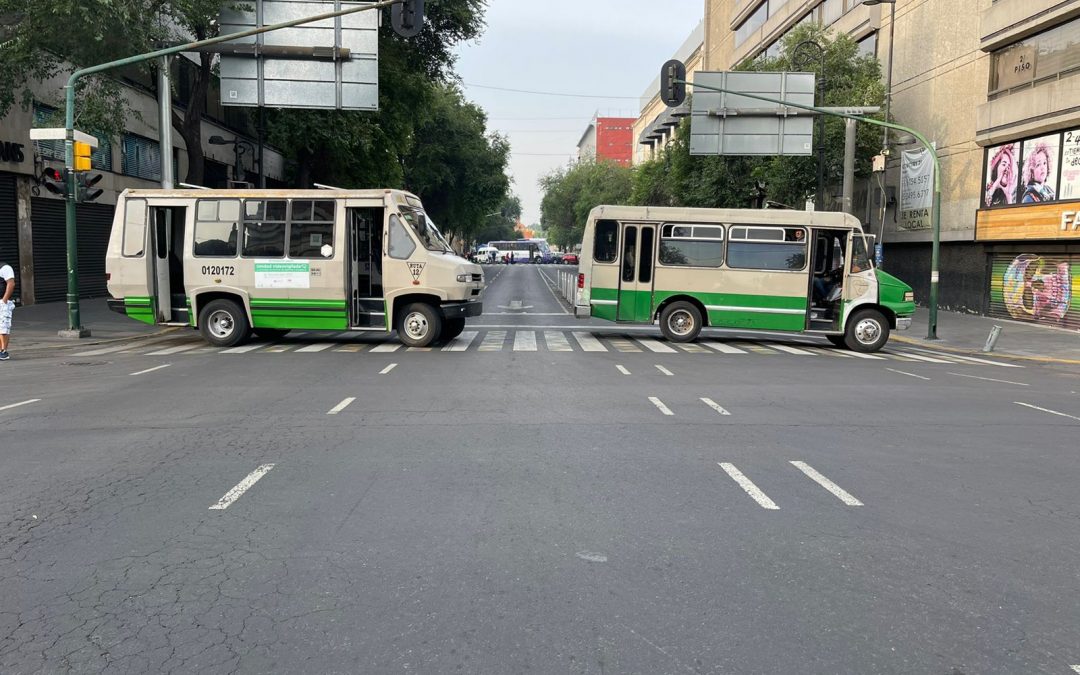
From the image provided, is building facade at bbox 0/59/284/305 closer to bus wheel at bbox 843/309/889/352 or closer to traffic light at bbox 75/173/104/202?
traffic light at bbox 75/173/104/202

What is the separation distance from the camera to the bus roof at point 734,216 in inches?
742

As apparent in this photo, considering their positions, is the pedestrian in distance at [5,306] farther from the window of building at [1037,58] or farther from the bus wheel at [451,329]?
the window of building at [1037,58]

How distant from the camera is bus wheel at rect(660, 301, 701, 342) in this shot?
63.4ft

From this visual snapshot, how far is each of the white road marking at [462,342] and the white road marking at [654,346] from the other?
150 inches

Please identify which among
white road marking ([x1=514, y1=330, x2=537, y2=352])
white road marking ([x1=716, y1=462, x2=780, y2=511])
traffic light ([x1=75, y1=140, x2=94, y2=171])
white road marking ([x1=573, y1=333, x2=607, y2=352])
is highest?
traffic light ([x1=75, y1=140, x2=94, y2=171])

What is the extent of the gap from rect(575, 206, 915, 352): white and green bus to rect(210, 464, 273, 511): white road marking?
13448 mm

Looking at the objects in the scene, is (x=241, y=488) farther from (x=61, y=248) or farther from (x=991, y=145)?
(x=991, y=145)

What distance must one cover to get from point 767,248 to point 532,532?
15109 millimetres

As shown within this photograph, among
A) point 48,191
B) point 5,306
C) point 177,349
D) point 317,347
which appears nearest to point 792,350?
point 317,347

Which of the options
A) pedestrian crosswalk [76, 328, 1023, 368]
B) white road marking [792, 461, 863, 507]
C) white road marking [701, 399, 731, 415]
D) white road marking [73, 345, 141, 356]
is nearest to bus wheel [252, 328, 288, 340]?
pedestrian crosswalk [76, 328, 1023, 368]

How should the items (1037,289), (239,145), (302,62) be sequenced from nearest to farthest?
(302,62), (1037,289), (239,145)

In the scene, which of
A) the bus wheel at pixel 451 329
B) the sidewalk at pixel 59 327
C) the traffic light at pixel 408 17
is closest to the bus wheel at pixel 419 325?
the bus wheel at pixel 451 329

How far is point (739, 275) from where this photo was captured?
62.5 feet

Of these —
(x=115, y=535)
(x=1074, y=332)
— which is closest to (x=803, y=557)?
(x=115, y=535)
